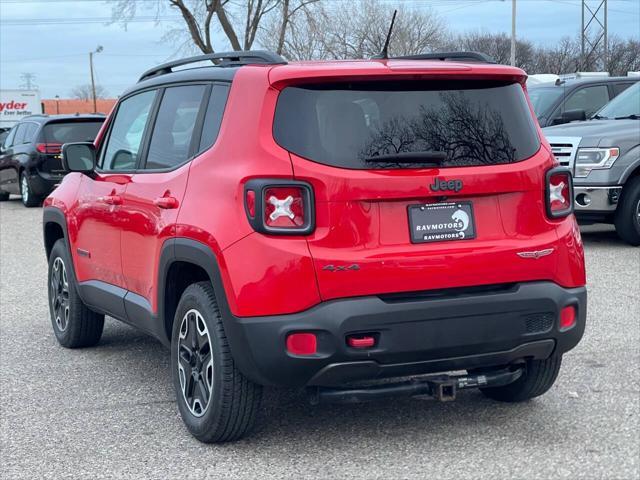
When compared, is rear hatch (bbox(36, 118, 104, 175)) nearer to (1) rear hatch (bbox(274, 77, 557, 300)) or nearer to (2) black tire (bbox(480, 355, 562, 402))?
(2) black tire (bbox(480, 355, 562, 402))

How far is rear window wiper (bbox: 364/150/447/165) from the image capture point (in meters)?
4.38

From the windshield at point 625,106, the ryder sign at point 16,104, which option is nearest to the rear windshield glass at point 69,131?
the windshield at point 625,106

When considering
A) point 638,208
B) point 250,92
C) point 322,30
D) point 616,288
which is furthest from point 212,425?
point 322,30

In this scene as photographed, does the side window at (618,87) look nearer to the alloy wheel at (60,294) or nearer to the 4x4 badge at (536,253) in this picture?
the alloy wheel at (60,294)

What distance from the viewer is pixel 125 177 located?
575 cm

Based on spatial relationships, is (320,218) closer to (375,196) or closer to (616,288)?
(375,196)

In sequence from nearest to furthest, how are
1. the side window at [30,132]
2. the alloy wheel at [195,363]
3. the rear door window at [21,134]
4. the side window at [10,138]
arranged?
the alloy wheel at [195,363], the side window at [30,132], the rear door window at [21,134], the side window at [10,138]

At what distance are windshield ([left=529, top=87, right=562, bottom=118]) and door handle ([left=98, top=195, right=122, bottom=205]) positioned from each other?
9.93 metres

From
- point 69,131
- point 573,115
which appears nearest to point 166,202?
point 573,115

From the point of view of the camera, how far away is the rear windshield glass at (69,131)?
19.0 m

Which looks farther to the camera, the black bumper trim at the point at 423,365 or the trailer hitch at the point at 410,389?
the trailer hitch at the point at 410,389

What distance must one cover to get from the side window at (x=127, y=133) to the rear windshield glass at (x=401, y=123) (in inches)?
64.1

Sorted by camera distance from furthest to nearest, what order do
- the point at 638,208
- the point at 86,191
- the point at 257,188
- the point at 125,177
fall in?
the point at 638,208 < the point at 86,191 < the point at 125,177 < the point at 257,188

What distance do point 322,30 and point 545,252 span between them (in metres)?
40.0
